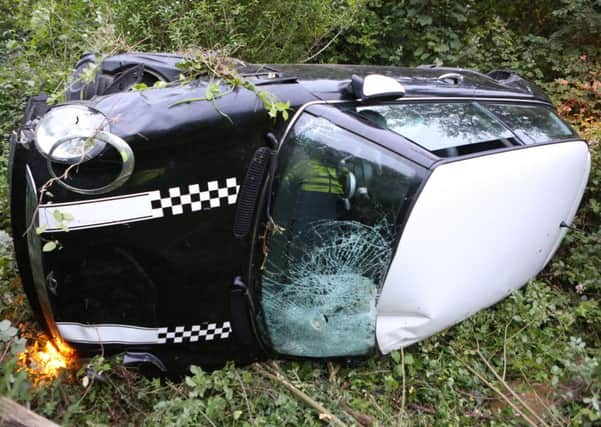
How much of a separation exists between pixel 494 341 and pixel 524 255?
0.45 metres

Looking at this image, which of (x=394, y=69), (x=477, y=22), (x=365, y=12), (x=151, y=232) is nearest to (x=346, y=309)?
(x=151, y=232)

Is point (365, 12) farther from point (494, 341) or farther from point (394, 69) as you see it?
point (494, 341)

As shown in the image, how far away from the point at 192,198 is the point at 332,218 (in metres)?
0.53

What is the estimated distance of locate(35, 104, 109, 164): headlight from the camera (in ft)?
5.50

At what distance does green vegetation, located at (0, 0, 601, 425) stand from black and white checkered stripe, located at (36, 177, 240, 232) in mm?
481

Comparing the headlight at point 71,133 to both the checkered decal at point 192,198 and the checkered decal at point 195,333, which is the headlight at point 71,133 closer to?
the checkered decal at point 192,198

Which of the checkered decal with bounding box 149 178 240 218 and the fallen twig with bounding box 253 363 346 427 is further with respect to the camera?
the fallen twig with bounding box 253 363 346 427

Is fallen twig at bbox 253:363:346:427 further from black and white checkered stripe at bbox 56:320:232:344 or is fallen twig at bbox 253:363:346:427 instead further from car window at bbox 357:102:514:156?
car window at bbox 357:102:514:156

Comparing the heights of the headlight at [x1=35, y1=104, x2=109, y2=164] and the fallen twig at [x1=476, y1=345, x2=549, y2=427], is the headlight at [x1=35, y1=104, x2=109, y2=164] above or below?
above

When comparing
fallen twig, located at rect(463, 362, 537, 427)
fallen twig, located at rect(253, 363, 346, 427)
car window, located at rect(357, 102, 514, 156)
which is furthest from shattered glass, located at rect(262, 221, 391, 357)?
fallen twig, located at rect(463, 362, 537, 427)

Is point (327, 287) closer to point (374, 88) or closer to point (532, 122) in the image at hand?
point (374, 88)

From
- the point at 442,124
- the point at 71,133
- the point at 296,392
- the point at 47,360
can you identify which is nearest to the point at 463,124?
the point at 442,124

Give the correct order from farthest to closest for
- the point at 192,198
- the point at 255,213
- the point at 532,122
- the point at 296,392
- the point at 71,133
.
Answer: the point at 532,122 < the point at 296,392 < the point at 255,213 < the point at 192,198 < the point at 71,133

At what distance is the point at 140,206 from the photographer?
177 centimetres
